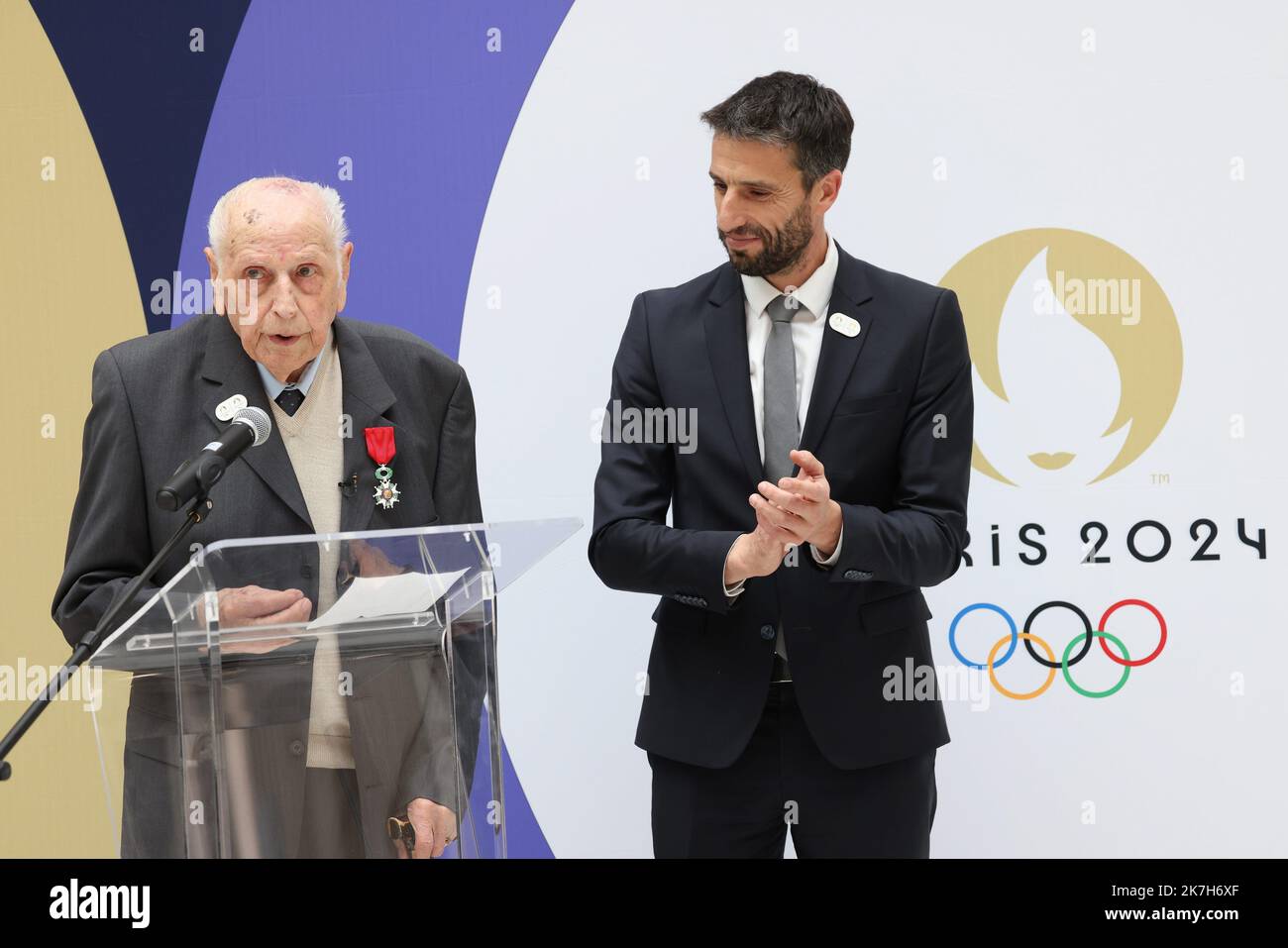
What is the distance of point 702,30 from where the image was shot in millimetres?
3957

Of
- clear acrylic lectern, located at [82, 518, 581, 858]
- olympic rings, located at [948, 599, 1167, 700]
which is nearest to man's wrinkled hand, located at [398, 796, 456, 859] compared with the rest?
clear acrylic lectern, located at [82, 518, 581, 858]

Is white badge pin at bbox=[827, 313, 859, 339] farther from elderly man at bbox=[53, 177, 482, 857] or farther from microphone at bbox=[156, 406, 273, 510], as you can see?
microphone at bbox=[156, 406, 273, 510]

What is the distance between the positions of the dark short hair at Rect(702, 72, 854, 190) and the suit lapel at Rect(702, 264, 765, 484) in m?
0.28

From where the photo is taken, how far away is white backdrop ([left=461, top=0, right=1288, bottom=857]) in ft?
12.8

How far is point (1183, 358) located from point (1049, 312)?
15.5 inches

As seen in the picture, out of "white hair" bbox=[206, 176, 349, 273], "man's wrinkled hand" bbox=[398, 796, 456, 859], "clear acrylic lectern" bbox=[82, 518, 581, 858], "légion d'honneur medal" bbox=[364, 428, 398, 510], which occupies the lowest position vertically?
"man's wrinkled hand" bbox=[398, 796, 456, 859]

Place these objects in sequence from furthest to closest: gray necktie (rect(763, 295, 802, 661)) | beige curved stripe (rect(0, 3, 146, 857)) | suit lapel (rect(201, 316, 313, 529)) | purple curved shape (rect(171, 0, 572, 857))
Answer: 1. beige curved stripe (rect(0, 3, 146, 857))
2. purple curved shape (rect(171, 0, 572, 857))
3. gray necktie (rect(763, 295, 802, 661))
4. suit lapel (rect(201, 316, 313, 529))

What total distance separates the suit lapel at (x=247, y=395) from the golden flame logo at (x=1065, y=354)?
2.02 metres

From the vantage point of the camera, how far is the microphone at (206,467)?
6.42 feet

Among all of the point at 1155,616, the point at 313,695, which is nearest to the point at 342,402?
the point at 313,695

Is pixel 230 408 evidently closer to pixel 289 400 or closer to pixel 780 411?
pixel 289 400

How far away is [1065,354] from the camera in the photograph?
3.93 meters
